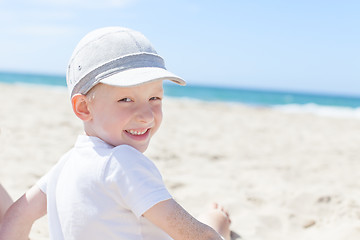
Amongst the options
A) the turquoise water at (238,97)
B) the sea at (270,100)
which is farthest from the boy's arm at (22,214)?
the turquoise water at (238,97)

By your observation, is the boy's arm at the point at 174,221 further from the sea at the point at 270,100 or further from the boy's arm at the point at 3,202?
the sea at the point at 270,100

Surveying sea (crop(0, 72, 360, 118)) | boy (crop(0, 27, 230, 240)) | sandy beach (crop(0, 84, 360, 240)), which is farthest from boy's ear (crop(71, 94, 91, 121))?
sea (crop(0, 72, 360, 118))

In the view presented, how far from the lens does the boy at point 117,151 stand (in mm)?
1225

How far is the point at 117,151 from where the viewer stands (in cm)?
125

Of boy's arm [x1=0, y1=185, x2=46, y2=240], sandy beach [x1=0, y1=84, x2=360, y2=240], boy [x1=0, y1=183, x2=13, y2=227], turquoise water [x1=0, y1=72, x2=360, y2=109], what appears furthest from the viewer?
turquoise water [x1=0, y1=72, x2=360, y2=109]

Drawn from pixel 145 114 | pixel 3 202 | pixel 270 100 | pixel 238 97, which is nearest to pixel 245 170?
pixel 3 202

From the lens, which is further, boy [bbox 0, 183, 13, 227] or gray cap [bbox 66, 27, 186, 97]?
boy [bbox 0, 183, 13, 227]

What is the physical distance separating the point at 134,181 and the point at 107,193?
11 cm

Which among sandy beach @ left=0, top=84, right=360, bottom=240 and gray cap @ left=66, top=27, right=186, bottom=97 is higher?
gray cap @ left=66, top=27, right=186, bottom=97

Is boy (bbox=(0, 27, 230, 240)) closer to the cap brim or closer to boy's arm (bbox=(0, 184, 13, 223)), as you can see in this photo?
the cap brim

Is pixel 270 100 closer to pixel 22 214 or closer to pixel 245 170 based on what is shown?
pixel 245 170

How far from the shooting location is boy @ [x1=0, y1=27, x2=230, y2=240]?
1.22 meters

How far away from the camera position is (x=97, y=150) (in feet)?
4.32

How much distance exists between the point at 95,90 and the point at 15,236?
29.2 inches
